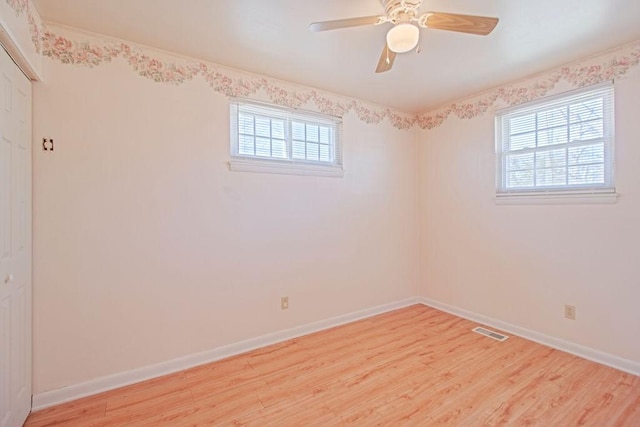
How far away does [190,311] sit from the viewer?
2.40 meters

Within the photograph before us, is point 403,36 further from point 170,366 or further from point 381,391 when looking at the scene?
point 170,366

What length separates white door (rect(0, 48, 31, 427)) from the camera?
150cm

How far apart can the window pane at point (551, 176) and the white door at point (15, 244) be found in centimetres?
388

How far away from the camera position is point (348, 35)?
209 centimetres

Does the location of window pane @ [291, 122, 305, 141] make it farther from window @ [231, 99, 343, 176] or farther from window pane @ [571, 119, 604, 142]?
window pane @ [571, 119, 604, 142]

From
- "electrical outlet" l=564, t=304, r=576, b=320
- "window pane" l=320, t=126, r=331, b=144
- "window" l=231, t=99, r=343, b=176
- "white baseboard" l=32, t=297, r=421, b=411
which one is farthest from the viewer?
"window pane" l=320, t=126, r=331, b=144

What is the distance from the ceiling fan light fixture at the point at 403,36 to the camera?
150cm

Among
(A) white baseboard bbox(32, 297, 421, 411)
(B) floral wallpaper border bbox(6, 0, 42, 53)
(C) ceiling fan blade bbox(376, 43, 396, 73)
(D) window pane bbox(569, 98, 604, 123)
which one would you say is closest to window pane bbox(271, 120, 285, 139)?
(C) ceiling fan blade bbox(376, 43, 396, 73)

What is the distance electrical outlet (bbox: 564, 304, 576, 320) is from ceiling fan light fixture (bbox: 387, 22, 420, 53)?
8.49 feet

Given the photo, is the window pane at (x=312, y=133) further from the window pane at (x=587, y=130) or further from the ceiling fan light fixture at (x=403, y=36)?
the window pane at (x=587, y=130)

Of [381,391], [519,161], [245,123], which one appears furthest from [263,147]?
[519,161]

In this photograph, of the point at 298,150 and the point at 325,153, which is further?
the point at 325,153

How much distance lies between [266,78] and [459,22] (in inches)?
68.7

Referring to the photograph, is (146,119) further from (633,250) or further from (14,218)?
(633,250)
